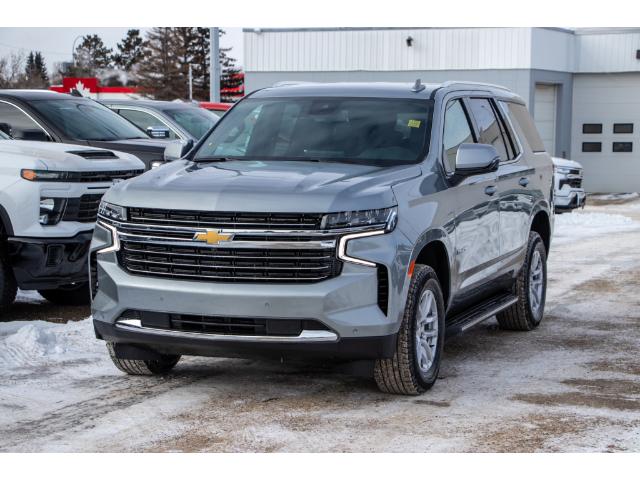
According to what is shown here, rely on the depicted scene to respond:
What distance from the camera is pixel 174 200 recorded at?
6367 millimetres

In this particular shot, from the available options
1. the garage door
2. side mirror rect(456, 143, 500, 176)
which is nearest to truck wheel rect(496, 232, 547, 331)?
side mirror rect(456, 143, 500, 176)

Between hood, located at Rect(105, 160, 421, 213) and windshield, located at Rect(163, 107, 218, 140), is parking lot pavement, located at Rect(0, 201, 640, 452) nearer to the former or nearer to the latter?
hood, located at Rect(105, 160, 421, 213)

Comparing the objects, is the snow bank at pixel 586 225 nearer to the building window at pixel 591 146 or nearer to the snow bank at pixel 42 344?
the snow bank at pixel 42 344

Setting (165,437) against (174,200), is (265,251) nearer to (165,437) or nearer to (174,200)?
(174,200)

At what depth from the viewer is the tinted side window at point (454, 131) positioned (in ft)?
24.6

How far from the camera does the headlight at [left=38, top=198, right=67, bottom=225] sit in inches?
362

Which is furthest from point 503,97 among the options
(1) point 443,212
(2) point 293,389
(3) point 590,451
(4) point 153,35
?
(4) point 153,35

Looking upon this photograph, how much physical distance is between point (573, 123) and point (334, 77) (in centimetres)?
718

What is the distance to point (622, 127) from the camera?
105 feet

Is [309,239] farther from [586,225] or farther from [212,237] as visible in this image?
[586,225]

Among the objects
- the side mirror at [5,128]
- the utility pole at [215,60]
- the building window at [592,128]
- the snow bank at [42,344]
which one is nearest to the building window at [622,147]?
the building window at [592,128]

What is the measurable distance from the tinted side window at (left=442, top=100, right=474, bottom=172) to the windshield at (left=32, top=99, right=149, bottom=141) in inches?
191

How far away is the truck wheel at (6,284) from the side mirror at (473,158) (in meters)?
4.03

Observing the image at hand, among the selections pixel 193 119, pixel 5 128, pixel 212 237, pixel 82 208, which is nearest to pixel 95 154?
pixel 82 208
